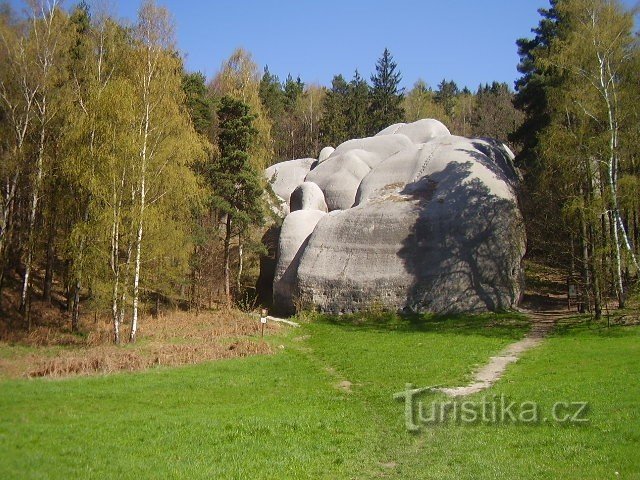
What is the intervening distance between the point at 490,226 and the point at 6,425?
80.0ft

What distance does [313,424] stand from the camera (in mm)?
11859

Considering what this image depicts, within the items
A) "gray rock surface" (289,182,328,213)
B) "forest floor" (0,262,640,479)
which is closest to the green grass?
"forest floor" (0,262,640,479)

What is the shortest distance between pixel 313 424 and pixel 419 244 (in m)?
20.0

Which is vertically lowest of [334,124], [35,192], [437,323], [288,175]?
[437,323]

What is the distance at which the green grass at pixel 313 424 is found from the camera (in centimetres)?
893

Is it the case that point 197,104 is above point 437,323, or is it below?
above

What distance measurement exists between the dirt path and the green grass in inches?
16.8

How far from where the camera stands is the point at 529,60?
39719mm

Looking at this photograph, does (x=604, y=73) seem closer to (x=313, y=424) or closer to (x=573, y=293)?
(x=573, y=293)

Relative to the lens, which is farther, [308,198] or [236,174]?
[308,198]

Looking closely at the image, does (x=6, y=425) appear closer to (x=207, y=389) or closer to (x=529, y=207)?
(x=207, y=389)

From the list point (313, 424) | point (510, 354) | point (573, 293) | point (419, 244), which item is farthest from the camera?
point (419, 244)

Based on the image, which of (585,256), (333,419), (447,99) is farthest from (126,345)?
(447,99)

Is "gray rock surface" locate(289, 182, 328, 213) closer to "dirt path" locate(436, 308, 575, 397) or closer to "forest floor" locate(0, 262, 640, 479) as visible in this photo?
"dirt path" locate(436, 308, 575, 397)
